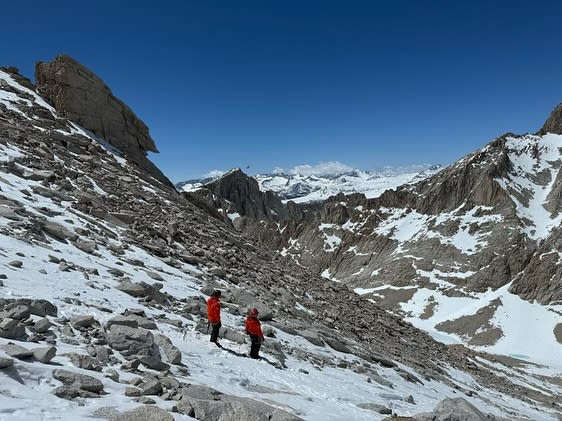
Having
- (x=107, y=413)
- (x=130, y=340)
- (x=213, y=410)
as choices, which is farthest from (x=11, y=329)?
(x=213, y=410)

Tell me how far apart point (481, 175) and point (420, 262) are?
50148mm

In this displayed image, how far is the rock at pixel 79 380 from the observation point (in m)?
8.54

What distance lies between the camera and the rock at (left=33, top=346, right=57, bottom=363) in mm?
8906

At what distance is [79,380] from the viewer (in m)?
8.66

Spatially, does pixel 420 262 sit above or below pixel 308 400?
above

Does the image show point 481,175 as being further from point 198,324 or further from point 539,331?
point 198,324

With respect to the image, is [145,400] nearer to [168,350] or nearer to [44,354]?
[44,354]

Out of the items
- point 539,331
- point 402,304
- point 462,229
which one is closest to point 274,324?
point 539,331

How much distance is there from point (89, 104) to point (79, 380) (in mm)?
44613

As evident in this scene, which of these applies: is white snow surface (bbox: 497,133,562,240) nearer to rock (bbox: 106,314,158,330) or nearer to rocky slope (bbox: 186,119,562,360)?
rocky slope (bbox: 186,119,562,360)

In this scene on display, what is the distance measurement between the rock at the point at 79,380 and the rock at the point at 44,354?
46 cm

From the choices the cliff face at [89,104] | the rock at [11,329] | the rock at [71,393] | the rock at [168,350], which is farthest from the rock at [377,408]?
the cliff face at [89,104]

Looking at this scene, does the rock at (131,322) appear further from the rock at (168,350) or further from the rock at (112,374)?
the rock at (112,374)

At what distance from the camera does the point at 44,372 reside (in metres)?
8.60
